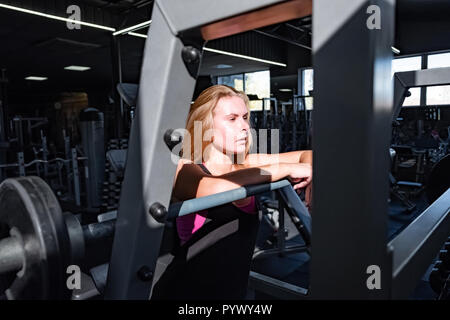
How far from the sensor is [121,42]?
650 cm

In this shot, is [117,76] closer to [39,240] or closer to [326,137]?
[39,240]

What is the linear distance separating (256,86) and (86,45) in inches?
194

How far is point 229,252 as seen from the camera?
916 mm

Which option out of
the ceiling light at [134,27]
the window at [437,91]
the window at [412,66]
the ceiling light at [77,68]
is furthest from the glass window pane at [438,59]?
the ceiling light at [77,68]

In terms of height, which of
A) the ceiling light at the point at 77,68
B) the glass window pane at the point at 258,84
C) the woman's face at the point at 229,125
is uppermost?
the ceiling light at the point at 77,68

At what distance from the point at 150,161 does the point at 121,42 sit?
6.70m

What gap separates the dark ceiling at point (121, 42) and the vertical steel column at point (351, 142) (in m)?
5.12

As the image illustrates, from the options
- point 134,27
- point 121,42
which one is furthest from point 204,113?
point 121,42

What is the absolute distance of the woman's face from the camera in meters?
0.93

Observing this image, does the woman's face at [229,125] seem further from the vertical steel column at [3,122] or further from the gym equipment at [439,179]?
the vertical steel column at [3,122]

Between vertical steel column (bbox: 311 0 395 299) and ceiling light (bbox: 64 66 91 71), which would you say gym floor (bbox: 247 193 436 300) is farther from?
ceiling light (bbox: 64 66 91 71)

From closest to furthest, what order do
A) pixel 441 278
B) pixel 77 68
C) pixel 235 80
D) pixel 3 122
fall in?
pixel 441 278 < pixel 3 122 < pixel 77 68 < pixel 235 80

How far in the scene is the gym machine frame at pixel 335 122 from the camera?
1.06ft

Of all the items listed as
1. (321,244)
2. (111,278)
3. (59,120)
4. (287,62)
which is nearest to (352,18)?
(321,244)
